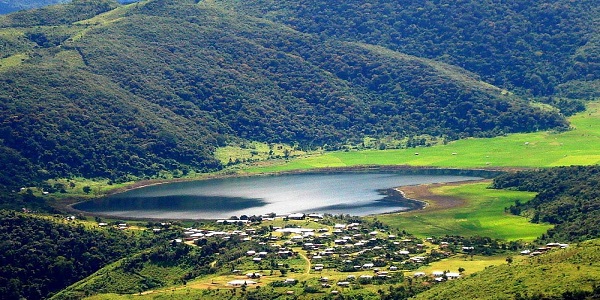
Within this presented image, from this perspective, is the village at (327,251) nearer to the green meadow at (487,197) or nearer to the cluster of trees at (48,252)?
the green meadow at (487,197)

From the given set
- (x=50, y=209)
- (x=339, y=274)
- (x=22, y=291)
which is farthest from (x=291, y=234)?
(x=50, y=209)

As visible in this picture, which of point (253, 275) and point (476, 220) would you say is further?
point (476, 220)

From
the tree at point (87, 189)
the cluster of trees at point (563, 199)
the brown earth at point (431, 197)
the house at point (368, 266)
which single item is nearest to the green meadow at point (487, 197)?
the brown earth at point (431, 197)

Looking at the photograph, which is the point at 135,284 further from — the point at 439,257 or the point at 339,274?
the point at 439,257

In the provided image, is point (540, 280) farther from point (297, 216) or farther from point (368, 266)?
point (297, 216)

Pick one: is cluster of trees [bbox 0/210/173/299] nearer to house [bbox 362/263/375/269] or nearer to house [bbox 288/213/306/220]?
house [bbox 288/213/306/220]

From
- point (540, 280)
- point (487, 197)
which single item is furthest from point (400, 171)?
point (540, 280)
